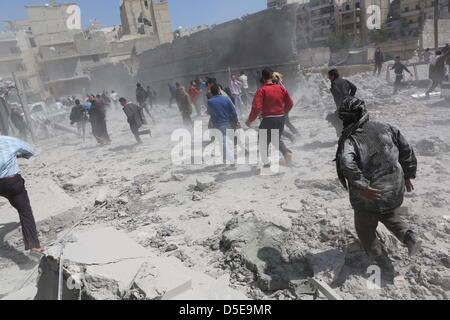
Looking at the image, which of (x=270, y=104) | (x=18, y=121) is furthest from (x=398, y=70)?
(x=18, y=121)

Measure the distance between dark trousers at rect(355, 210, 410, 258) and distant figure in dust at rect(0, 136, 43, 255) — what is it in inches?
137

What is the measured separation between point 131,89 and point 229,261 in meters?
31.3

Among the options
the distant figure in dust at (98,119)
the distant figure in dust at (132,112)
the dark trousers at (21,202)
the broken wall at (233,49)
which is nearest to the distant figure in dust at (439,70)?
the broken wall at (233,49)

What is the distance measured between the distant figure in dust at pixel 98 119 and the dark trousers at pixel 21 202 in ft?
22.5

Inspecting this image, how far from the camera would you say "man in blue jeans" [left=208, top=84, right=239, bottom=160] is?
596cm

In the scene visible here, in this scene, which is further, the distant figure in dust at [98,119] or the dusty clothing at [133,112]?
the distant figure in dust at [98,119]

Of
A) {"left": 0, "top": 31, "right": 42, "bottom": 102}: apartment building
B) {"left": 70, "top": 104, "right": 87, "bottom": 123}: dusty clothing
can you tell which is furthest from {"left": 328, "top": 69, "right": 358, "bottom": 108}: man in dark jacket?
{"left": 0, "top": 31, "right": 42, "bottom": 102}: apartment building

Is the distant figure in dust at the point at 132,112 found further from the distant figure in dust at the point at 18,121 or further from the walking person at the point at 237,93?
the distant figure in dust at the point at 18,121

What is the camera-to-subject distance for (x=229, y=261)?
129 inches

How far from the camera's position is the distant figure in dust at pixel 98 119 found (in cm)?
1030

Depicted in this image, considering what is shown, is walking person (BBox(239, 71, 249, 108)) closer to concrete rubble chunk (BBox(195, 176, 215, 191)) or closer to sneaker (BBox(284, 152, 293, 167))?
sneaker (BBox(284, 152, 293, 167))

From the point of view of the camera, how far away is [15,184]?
3.76 m
